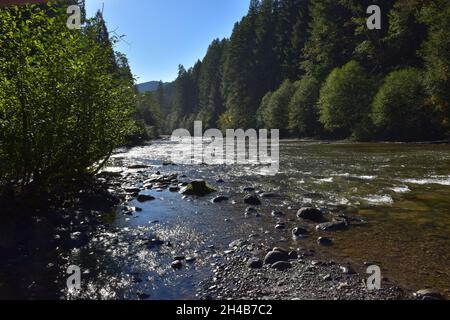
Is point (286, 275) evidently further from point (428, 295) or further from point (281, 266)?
point (428, 295)

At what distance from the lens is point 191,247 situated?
26.3ft

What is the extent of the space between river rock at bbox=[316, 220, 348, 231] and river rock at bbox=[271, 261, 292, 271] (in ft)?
8.43

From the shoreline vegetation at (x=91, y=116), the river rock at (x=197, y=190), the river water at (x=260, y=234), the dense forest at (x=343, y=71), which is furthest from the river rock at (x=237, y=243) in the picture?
the dense forest at (x=343, y=71)

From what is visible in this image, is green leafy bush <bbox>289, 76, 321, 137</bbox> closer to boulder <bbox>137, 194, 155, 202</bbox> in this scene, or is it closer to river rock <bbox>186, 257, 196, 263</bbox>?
boulder <bbox>137, 194, 155, 202</bbox>

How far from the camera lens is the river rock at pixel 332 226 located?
902 centimetres

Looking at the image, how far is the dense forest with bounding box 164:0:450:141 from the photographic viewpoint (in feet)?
126

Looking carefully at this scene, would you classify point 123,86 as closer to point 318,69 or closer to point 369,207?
point 369,207

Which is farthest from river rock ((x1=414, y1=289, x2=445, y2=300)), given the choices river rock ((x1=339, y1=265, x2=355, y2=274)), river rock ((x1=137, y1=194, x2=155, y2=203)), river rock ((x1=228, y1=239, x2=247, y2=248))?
river rock ((x1=137, y1=194, x2=155, y2=203))

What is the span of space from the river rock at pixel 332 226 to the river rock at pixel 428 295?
343 cm

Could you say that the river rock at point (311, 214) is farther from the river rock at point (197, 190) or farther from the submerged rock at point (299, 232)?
the river rock at point (197, 190)

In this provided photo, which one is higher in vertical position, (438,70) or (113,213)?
(438,70)

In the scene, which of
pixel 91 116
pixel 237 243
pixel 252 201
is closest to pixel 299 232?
pixel 237 243
